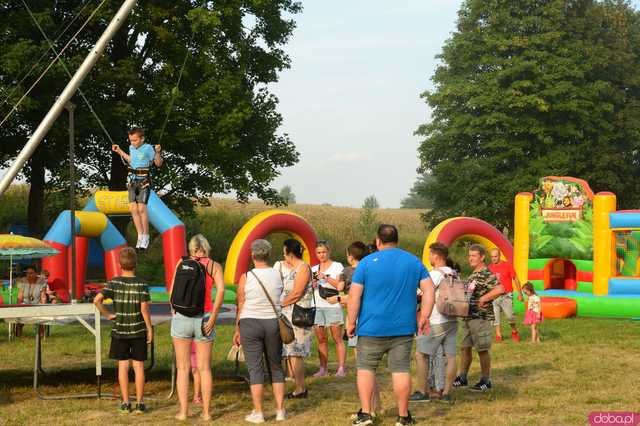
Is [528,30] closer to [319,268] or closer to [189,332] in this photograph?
[319,268]

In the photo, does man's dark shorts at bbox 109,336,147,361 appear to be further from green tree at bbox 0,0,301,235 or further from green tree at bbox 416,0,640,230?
green tree at bbox 416,0,640,230

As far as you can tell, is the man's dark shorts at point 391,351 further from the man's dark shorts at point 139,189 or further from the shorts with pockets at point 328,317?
the man's dark shorts at point 139,189

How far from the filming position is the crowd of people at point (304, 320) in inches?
328

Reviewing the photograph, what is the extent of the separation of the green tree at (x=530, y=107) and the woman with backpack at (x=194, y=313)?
95.4 ft

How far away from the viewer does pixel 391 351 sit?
8.37m

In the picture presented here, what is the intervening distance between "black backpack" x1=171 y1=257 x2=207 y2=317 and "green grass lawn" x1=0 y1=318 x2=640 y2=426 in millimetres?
1120

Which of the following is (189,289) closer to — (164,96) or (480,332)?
(480,332)

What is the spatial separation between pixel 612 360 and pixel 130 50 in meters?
21.8

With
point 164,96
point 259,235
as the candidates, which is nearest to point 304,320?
point 259,235

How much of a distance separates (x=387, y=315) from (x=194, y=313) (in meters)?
1.89

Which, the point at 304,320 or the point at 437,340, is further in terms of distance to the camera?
the point at 437,340

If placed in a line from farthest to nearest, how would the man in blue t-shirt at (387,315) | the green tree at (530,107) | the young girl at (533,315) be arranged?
the green tree at (530,107), the young girl at (533,315), the man in blue t-shirt at (387,315)

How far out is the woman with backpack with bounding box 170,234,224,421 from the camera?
8.74 m

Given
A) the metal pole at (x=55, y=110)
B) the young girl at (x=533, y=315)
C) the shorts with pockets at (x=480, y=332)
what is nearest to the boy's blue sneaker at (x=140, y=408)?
the metal pole at (x=55, y=110)
